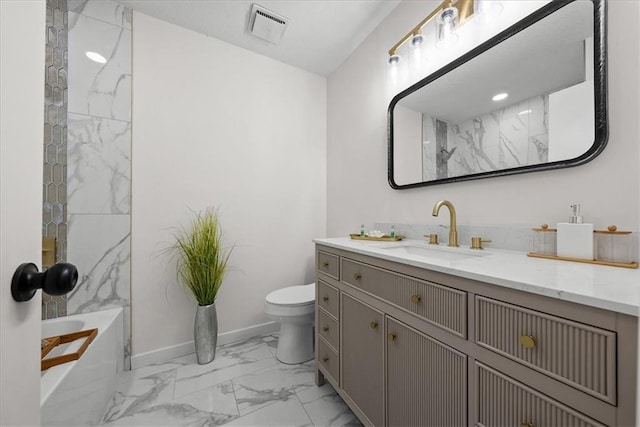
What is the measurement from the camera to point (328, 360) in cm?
147

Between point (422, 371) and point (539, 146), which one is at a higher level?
point (539, 146)

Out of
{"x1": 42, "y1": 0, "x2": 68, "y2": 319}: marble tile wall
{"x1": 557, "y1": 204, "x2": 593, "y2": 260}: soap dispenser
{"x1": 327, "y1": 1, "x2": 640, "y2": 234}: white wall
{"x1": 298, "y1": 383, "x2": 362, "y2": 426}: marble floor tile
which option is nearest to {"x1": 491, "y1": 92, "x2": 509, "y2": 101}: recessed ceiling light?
{"x1": 327, "y1": 1, "x2": 640, "y2": 234}: white wall

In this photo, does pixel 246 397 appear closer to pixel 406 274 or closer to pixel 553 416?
pixel 406 274

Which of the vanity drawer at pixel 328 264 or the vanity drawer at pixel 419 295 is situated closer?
the vanity drawer at pixel 419 295

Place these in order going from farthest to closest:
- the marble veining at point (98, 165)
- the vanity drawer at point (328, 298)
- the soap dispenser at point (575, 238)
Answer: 1. the marble veining at point (98, 165)
2. the vanity drawer at point (328, 298)
3. the soap dispenser at point (575, 238)

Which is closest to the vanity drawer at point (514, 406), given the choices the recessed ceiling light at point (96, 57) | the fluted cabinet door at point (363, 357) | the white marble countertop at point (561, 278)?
the white marble countertop at point (561, 278)

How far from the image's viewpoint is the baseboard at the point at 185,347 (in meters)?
1.80

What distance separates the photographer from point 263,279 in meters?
2.29

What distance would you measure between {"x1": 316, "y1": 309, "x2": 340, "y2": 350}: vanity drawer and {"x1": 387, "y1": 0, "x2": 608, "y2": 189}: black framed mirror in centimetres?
98

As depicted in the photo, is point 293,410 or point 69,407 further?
point 293,410

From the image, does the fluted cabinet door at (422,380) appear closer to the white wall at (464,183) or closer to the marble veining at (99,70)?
the white wall at (464,183)

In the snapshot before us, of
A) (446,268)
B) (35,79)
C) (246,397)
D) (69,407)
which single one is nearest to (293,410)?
(246,397)

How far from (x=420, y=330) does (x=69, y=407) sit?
1.45m

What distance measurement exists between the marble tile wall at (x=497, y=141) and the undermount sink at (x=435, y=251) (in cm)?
41
